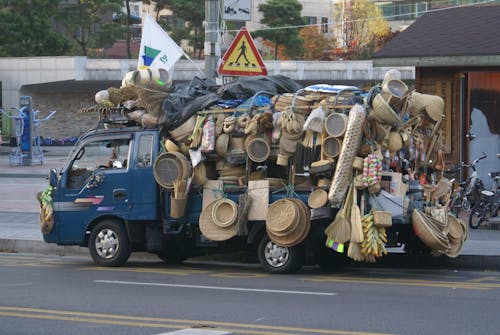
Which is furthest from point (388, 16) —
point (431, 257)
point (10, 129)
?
point (431, 257)

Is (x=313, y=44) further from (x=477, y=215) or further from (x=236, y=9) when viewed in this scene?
(x=236, y=9)

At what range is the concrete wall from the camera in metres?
58.4

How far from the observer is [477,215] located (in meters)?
19.7

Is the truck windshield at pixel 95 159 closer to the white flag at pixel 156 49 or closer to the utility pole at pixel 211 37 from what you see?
the utility pole at pixel 211 37

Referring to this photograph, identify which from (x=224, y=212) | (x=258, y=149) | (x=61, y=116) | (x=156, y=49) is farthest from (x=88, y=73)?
(x=258, y=149)

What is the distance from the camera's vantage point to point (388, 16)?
9106 cm

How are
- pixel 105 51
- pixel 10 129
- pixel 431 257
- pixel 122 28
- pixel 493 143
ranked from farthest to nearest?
1. pixel 105 51
2. pixel 122 28
3. pixel 10 129
4. pixel 493 143
5. pixel 431 257

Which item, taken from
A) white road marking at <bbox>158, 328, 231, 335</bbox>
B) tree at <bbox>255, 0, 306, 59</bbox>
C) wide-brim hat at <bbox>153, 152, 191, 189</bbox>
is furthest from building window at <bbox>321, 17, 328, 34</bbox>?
white road marking at <bbox>158, 328, 231, 335</bbox>

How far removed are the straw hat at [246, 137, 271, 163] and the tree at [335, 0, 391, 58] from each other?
58268 millimetres

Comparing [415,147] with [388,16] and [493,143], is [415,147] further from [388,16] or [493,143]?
[388,16]

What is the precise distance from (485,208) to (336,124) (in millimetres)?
6709

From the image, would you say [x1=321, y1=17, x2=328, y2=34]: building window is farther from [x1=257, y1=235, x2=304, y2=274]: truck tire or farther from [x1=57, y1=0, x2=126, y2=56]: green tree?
[x1=257, y1=235, x2=304, y2=274]: truck tire

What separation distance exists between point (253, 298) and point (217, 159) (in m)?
3.68

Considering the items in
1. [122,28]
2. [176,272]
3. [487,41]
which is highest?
[122,28]
